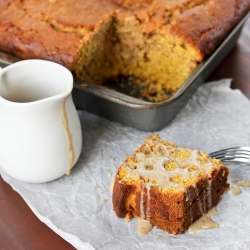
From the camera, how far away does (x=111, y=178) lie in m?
2.00

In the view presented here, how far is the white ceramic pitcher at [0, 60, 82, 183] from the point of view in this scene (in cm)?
172

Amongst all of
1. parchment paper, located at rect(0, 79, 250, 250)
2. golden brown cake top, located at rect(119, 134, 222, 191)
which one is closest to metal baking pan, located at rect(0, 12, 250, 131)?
parchment paper, located at rect(0, 79, 250, 250)

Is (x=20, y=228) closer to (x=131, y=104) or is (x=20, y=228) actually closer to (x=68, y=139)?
(x=68, y=139)

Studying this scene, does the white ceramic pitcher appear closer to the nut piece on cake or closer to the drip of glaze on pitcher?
the drip of glaze on pitcher

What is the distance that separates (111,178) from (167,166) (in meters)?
0.34

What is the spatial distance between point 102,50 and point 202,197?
1193mm

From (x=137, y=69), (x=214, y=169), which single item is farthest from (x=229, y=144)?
(x=137, y=69)

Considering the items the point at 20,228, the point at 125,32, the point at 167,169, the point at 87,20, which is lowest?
the point at 20,228

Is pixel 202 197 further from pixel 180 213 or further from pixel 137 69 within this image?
pixel 137 69

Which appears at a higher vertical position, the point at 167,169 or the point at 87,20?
the point at 87,20

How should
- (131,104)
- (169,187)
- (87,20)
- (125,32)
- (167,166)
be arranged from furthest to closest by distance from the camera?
1. (125,32)
2. (87,20)
3. (131,104)
4. (167,166)
5. (169,187)

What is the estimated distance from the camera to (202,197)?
5.73 ft

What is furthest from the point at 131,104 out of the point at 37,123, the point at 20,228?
the point at 20,228

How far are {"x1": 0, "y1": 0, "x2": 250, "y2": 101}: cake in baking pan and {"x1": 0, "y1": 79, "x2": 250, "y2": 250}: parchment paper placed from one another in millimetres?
291
